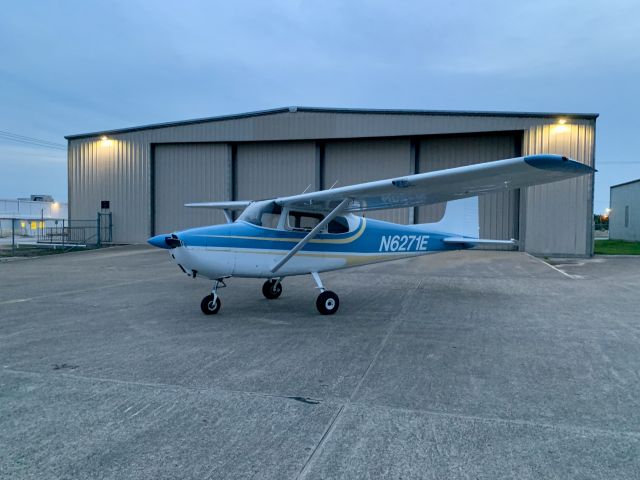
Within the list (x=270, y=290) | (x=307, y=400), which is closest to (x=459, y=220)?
(x=270, y=290)

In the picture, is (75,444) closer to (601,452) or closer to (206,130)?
(601,452)

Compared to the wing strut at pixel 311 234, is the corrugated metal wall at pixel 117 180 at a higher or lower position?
higher

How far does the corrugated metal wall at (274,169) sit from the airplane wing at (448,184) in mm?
16098

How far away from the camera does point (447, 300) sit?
9.30m

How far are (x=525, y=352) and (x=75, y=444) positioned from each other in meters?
4.87

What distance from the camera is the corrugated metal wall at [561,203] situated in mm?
20453

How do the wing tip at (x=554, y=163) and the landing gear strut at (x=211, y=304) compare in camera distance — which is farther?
the landing gear strut at (x=211, y=304)

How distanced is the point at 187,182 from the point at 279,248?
1988 cm

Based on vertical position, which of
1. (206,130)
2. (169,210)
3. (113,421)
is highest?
(206,130)

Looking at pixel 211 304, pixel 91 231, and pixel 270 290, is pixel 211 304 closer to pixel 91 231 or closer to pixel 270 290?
pixel 270 290

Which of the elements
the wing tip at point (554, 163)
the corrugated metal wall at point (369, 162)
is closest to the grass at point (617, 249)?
the corrugated metal wall at point (369, 162)

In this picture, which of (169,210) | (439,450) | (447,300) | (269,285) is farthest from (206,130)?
(439,450)

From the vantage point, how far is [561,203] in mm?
20797

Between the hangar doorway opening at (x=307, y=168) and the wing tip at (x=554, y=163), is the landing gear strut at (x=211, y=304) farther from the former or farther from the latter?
the hangar doorway opening at (x=307, y=168)
